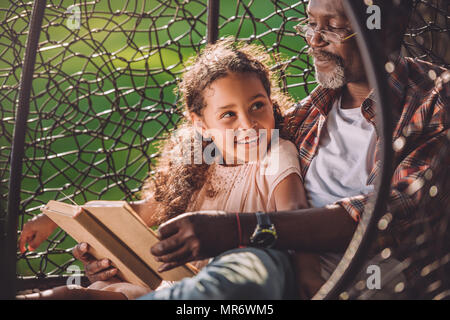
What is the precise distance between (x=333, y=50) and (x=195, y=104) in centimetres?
32

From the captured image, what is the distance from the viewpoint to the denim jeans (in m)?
0.70

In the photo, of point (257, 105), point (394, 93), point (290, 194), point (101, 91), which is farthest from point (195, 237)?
point (101, 91)

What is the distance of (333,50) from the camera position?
107 centimetres

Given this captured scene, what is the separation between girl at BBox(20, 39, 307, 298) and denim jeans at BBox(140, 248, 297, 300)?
0.19m

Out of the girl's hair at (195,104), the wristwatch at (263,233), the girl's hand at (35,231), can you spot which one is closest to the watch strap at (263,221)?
the wristwatch at (263,233)

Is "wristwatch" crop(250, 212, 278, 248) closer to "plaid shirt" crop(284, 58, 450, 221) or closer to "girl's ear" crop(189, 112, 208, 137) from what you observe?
"plaid shirt" crop(284, 58, 450, 221)

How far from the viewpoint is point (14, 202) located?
3.00ft

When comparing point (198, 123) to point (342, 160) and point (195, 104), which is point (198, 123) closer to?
point (195, 104)

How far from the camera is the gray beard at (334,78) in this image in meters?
1.07

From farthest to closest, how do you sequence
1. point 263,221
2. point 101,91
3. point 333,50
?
point 101,91 < point 333,50 < point 263,221

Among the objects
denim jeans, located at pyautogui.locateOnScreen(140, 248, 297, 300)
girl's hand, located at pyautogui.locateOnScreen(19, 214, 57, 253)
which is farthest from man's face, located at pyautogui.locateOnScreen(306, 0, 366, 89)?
girl's hand, located at pyautogui.locateOnScreen(19, 214, 57, 253)

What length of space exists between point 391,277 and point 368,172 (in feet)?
0.78
